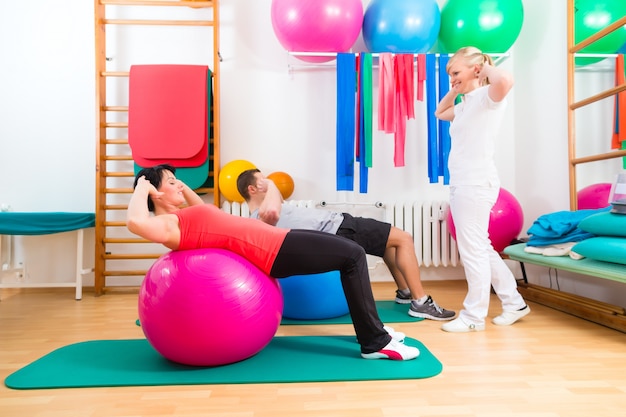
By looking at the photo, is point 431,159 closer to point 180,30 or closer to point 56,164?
point 180,30

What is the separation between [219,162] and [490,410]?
9.14 ft

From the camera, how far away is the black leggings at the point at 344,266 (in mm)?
1748


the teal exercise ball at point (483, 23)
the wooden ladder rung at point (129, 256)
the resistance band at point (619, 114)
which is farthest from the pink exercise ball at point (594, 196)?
the wooden ladder rung at point (129, 256)

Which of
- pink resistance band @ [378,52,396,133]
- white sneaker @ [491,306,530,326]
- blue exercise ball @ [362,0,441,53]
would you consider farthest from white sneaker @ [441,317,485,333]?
blue exercise ball @ [362,0,441,53]

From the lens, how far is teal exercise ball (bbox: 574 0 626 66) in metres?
2.69

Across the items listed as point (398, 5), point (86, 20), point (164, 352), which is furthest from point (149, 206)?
point (86, 20)

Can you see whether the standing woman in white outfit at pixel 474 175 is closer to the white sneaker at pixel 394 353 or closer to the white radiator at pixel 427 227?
the white sneaker at pixel 394 353

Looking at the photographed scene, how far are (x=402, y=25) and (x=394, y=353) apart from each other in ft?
7.90

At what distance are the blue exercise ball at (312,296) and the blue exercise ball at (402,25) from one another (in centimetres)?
187

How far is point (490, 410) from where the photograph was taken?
1.37m

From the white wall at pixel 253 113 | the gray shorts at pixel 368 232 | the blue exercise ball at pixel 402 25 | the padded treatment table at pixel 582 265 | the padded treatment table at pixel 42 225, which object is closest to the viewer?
the padded treatment table at pixel 582 265

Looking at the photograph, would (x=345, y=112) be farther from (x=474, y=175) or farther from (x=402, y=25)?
(x=474, y=175)

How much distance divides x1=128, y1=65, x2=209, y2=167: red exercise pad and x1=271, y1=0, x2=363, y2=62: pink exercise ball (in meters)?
0.70

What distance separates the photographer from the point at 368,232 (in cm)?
266
